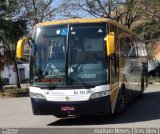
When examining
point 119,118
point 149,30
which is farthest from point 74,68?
point 149,30

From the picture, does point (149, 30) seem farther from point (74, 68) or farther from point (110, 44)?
point (110, 44)

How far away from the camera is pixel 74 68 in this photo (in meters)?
13.0

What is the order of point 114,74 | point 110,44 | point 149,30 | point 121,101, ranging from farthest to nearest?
point 149,30 → point 121,101 → point 114,74 → point 110,44

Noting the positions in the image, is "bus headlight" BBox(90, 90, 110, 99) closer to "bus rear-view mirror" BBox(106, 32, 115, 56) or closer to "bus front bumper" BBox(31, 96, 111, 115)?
"bus front bumper" BBox(31, 96, 111, 115)

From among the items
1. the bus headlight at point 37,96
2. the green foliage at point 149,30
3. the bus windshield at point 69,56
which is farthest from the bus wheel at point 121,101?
the green foliage at point 149,30

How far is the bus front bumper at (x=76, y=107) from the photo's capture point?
12.7 meters

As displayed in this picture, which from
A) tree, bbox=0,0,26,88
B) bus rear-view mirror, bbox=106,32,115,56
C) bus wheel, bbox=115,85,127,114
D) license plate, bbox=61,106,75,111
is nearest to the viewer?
bus rear-view mirror, bbox=106,32,115,56

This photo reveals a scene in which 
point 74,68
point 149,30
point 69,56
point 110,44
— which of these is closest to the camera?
point 110,44

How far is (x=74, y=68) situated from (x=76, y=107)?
1101 millimetres

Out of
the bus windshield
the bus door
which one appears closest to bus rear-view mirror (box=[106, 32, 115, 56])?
the bus windshield

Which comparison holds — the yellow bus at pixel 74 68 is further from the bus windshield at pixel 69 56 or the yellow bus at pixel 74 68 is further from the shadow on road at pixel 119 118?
the shadow on road at pixel 119 118

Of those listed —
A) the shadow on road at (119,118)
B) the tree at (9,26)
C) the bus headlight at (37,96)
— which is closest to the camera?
the bus headlight at (37,96)

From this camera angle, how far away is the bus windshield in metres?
12.9

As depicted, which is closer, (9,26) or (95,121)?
(95,121)
